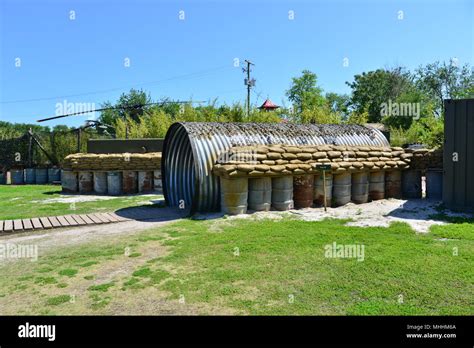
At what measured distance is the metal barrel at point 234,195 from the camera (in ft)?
28.8

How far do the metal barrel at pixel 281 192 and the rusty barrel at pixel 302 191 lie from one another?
0.33 m

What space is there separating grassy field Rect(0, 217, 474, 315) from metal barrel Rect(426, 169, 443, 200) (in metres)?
3.84

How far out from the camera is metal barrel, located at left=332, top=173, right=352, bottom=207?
33.4 feet

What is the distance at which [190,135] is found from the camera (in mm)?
9445

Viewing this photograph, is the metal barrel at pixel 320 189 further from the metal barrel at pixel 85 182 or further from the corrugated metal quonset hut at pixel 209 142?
the metal barrel at pixel 85 182

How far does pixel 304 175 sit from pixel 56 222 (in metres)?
5.99

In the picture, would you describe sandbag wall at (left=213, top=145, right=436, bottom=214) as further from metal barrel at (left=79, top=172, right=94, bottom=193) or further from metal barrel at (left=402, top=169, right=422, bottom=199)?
metal barrel at (left=79, top=172, right=94, bottom=193)

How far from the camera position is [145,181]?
14.6 meters

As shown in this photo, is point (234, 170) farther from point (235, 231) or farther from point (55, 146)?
point (55, 146)

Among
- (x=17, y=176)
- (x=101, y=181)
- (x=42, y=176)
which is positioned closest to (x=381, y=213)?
(x=101, y=181)

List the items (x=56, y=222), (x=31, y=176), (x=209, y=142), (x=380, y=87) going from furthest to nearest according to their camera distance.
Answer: (x=380, y=87), (x=31, y=176), (x=209, y=142), (x=56, y=222)

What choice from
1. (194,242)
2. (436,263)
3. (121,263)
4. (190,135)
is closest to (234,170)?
(190,135)

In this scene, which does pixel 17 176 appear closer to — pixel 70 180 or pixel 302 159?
pixel 70 180
